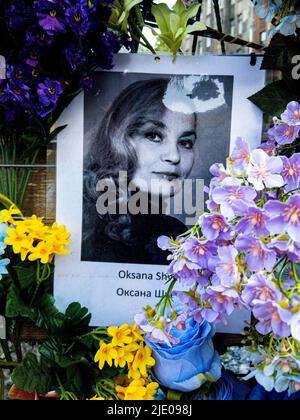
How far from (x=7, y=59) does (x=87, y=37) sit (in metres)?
0.12

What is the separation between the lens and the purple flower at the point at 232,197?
477 mm

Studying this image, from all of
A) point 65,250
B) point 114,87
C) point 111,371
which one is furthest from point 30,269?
point 114,87

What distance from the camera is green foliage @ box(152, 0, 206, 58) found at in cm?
63

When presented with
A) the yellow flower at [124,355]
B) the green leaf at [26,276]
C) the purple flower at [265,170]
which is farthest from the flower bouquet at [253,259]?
the green leaf at [26,276]

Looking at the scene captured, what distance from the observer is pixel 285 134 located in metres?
0.59

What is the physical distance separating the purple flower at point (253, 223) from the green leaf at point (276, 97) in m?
0.24

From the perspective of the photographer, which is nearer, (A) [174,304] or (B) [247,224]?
(B) [247,224]

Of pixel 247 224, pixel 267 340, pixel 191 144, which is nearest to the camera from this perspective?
pixel 247 224

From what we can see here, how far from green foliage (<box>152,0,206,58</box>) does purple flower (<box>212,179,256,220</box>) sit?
0.27m

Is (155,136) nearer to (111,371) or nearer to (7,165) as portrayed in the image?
(7,165)

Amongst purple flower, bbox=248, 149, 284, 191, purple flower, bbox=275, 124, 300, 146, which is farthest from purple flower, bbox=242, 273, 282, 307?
purple flower, bbox=275, 124, 300, 146

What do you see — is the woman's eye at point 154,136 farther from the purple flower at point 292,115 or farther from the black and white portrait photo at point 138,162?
the purple flower at point 292,115

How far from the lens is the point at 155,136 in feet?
2.26

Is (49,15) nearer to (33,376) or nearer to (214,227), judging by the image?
(214,227)
